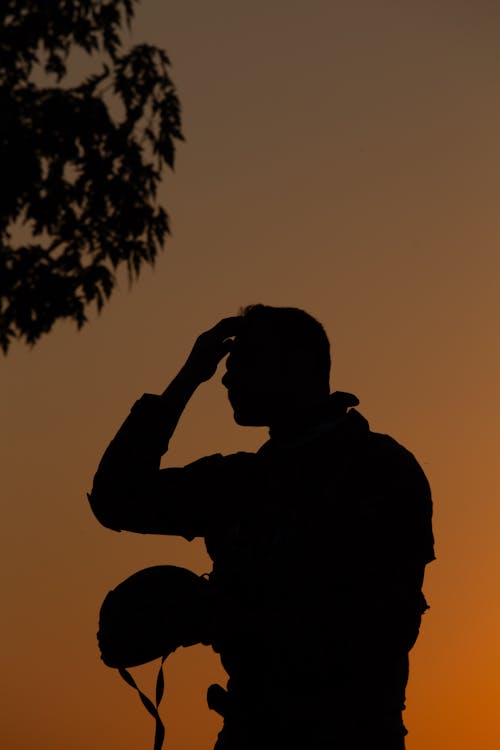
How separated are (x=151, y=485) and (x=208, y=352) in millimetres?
567

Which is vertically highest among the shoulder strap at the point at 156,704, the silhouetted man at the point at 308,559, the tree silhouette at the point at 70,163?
the tree silhouette at the point at 70,163

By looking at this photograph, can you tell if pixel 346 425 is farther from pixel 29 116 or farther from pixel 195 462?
pixel 29 116

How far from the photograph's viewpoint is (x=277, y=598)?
462 centimetres

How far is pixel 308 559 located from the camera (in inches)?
183

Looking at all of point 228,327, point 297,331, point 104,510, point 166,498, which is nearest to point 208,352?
point 228,327

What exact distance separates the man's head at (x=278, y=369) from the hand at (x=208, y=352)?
0.73 ft

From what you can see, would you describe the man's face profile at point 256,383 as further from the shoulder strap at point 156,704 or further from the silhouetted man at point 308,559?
the shoulder strap at point 156,704

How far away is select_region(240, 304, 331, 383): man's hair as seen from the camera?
16.7 ft

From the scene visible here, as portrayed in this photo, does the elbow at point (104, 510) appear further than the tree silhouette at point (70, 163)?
No

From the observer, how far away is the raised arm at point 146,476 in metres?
5.28

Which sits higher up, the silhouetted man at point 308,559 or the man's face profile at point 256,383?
the man's face profile at point 256,383

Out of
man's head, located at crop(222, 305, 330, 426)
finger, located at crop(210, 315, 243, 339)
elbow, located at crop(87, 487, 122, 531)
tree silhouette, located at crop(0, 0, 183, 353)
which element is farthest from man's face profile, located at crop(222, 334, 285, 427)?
tree silhouette, located at crop(0, 0, 183, 353)

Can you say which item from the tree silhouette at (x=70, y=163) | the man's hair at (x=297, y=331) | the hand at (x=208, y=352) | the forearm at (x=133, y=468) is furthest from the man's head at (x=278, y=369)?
the tree silhouette at (x=70, y=163)

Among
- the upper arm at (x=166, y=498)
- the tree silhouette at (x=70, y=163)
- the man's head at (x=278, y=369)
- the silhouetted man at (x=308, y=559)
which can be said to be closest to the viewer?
the silhouetted man at (x=308, y=559)
